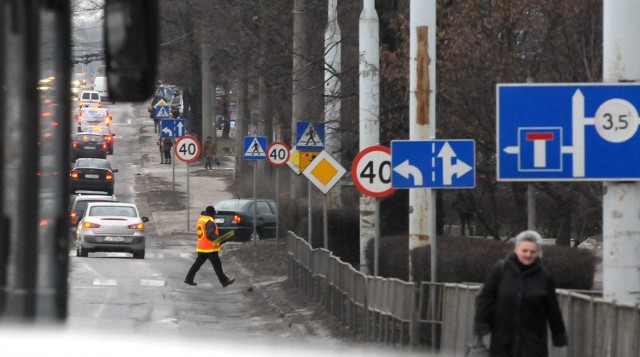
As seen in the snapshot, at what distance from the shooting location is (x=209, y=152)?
68.6m

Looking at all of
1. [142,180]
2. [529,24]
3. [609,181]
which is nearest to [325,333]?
[529,24]

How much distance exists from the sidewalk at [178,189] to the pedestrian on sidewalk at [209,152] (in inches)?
15.5

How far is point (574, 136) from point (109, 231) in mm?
23563

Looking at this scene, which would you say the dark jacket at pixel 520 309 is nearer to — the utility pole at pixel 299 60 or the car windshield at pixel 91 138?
the utility pole at pixel 299 60

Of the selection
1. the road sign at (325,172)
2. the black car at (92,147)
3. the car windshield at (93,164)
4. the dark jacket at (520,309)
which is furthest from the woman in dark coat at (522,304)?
the black car at (92,147)

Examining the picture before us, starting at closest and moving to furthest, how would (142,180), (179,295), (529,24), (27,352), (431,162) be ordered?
(27,352) → (431,162) → (529,24) → (179,295) → (142,180)

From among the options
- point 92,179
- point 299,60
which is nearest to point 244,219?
point 299,60

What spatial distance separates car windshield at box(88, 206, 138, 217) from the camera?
3450 cm

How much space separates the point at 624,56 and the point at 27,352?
30.1 feet

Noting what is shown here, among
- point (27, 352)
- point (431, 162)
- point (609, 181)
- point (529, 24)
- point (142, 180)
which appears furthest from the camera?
point (142, 180)

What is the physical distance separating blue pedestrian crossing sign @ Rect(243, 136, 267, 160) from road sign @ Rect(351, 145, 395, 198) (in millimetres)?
16496

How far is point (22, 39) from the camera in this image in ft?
16.2

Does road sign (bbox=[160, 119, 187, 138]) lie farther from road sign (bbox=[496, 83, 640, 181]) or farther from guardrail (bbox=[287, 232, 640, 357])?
road sign (bbox=[496, 83, 640, 181])

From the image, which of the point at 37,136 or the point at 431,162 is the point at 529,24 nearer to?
the point at 431,162
